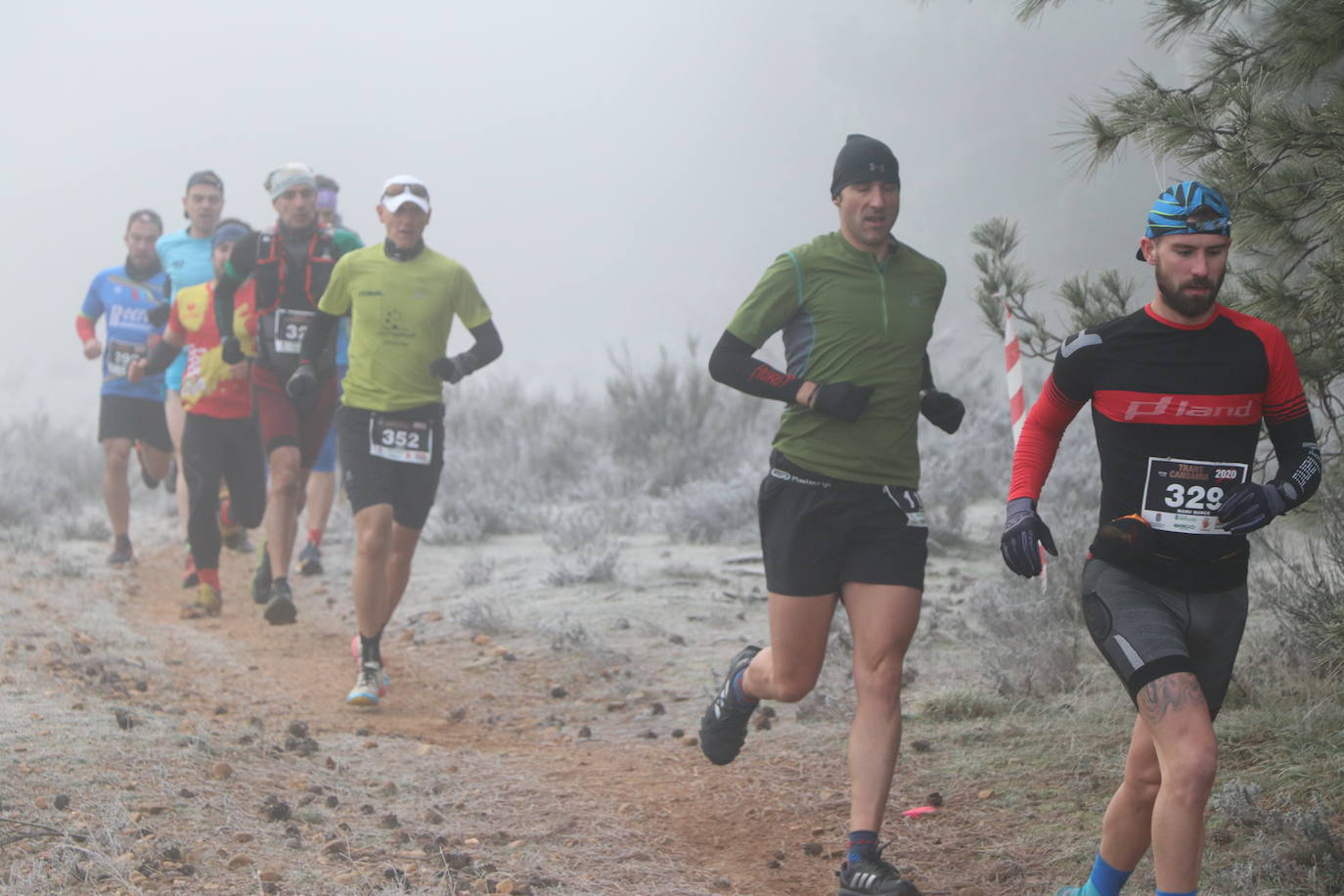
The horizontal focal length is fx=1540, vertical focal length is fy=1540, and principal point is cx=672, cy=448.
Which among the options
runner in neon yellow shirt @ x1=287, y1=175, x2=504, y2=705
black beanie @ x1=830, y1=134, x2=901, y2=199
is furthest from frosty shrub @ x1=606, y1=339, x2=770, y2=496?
black beanie @ x1=830, y1=134, x2=901, y2=199

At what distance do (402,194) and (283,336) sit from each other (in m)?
1.68

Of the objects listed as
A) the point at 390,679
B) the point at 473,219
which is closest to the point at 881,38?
the point at 390,679

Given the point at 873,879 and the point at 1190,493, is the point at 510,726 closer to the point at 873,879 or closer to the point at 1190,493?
the point at 873,879

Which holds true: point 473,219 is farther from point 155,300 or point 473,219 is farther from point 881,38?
point 155,300

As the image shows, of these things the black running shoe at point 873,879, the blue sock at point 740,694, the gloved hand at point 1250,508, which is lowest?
the black running shoe at point 873,879

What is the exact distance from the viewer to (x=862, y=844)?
420 centimetres

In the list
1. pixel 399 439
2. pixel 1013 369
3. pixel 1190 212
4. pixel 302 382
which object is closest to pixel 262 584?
pixel 302 382

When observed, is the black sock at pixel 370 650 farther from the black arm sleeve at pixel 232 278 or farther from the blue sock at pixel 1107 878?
the blue sock at pixel 1107 878

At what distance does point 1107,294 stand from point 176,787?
3.57 metres

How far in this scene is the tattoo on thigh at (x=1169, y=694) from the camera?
3.50 m

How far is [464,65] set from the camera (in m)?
65.6

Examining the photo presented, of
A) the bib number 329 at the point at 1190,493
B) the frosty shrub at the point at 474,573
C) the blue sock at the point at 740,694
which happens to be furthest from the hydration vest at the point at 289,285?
the bib number 329 at the point at 1190,493

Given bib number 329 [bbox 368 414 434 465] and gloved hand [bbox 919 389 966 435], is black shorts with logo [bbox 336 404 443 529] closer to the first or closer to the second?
bib number 329 [bbox 368 414 434 465]

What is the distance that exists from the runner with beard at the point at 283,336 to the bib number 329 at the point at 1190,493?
5.30 metres
